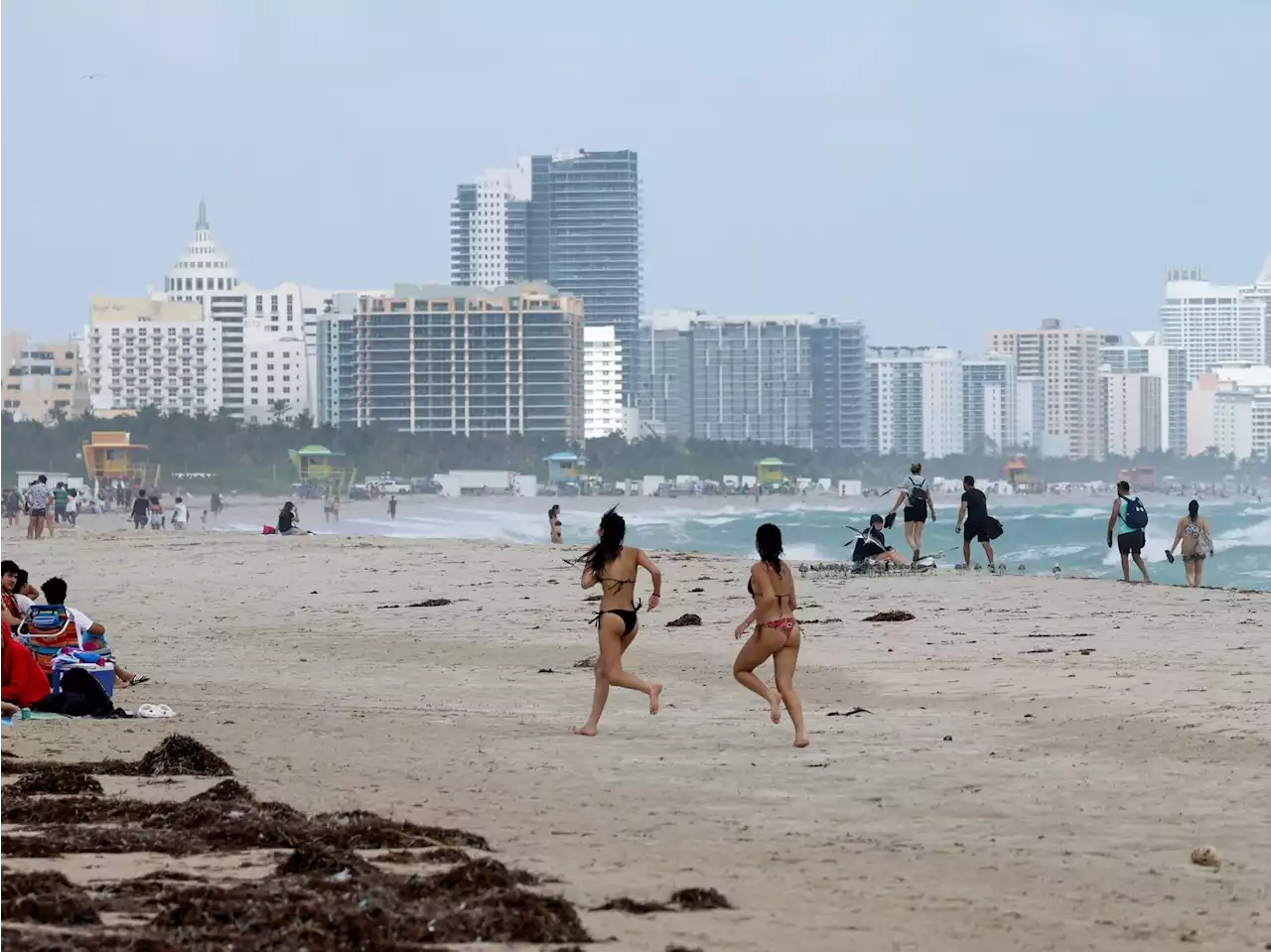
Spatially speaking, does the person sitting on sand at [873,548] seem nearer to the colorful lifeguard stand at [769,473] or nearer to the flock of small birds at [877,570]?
the flock of small birds at [877,570]

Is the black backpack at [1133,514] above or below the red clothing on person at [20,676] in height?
above

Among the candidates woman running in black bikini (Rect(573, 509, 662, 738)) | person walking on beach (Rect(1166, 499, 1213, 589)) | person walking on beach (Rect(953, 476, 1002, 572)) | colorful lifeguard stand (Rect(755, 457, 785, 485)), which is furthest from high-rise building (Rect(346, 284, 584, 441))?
woman running in black bikini (Rect(573, 509, 662, 738))

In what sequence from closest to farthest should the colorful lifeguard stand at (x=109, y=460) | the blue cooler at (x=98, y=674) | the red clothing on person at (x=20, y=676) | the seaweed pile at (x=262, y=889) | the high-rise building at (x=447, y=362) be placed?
the seaweed pile at (x=262, y=889) → the red clothing on person at (x=20, y=676) → the blue cooler at (x=98, y=674) → the colorful lifeguard stand at (x=109, y=460) → the high-rise building at (x=447, y=362)

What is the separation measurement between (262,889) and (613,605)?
5159 millimetres

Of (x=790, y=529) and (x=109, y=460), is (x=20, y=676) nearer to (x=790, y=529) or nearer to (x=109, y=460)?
Answer: (x=109, y=460)

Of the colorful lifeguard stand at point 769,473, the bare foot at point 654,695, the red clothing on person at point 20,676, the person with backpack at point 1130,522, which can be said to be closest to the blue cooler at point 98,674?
the red clothing on person at point 20,676

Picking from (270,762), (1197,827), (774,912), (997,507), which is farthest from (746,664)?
(997,507)

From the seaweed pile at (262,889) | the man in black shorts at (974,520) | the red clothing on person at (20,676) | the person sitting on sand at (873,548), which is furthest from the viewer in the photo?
the man in black shorts at (974,520)

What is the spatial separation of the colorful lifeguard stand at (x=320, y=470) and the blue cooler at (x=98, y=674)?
363ft

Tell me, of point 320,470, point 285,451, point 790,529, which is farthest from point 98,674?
point 285,451

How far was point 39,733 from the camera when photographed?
10820mm

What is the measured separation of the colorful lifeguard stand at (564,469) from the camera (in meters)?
161

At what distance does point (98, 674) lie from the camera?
12312mm

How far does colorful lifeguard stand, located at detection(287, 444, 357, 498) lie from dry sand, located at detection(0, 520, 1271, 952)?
106014 mm
